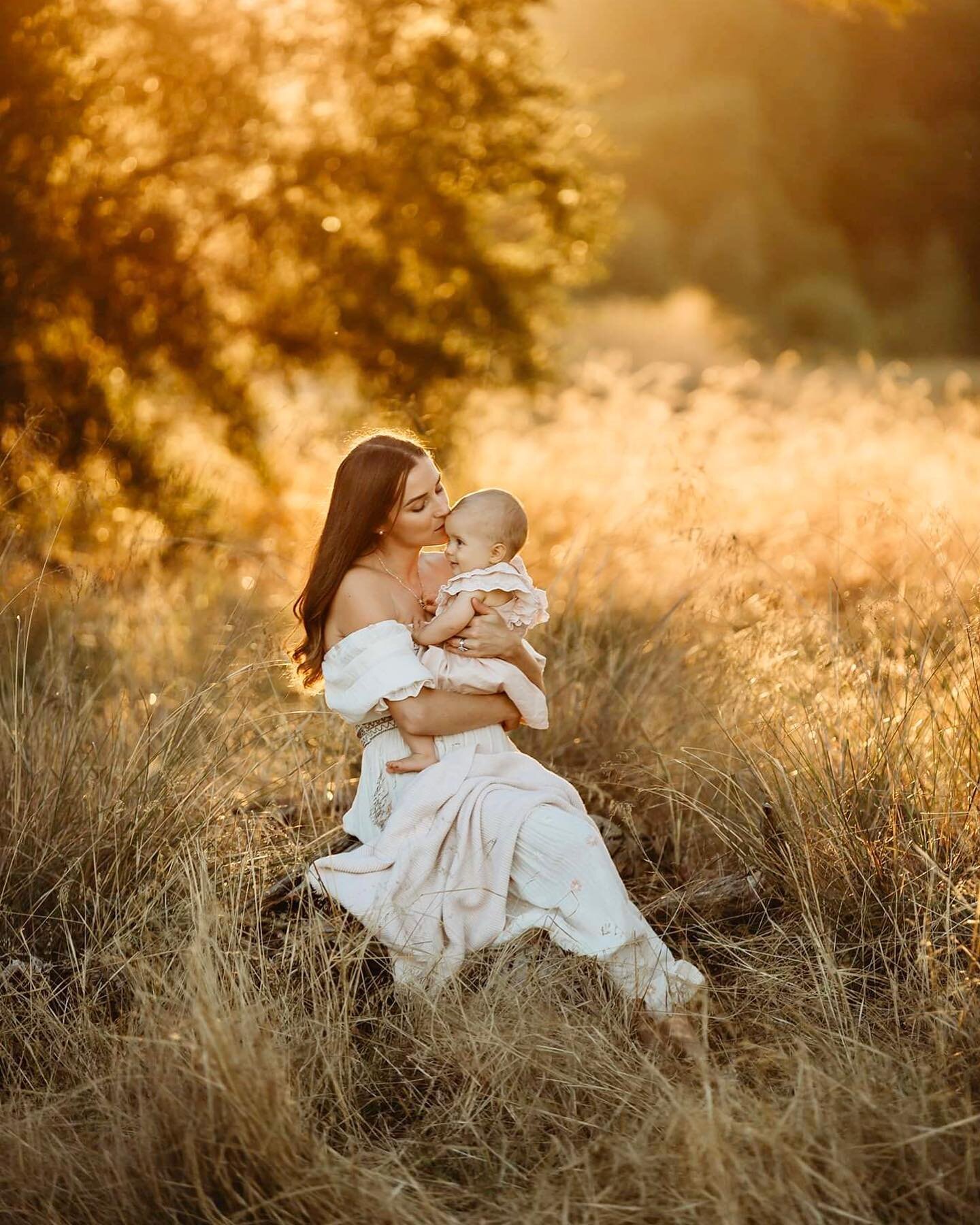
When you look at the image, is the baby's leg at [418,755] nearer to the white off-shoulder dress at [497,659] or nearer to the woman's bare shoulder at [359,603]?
the white off-shoulder dress at [497,659]

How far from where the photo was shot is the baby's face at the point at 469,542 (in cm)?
A: 310

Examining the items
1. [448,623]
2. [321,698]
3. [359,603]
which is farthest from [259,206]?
[448,623]

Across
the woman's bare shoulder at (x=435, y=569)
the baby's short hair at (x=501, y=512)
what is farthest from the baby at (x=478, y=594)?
the woman's bare shoulder at (x=435, y=569)

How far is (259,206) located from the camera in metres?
7.90

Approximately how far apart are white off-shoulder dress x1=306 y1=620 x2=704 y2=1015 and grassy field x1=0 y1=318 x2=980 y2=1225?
81mm

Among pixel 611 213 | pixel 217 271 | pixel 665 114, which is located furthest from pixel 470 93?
pixel 665 114

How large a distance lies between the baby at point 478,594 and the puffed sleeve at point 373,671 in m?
0.07

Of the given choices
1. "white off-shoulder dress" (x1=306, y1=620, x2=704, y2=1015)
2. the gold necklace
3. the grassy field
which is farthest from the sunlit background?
the gold necklace

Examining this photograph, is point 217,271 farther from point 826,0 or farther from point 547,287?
point 826,0

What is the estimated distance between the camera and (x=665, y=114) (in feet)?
103

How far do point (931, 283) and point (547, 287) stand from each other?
72.7 feet

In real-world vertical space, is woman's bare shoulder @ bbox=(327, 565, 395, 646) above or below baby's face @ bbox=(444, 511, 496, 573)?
below

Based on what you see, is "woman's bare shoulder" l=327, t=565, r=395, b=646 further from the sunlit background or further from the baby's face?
the sunlit background

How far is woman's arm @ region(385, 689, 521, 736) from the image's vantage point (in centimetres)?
307
